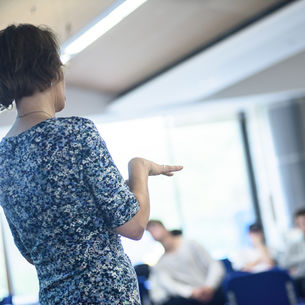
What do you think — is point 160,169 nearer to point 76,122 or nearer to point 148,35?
point 76,122

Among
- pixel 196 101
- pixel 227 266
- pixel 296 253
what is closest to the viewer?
pixel 227 266

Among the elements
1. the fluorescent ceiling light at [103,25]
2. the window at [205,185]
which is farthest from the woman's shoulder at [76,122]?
the window at [205,185]

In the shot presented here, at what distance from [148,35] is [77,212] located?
15.2 ft

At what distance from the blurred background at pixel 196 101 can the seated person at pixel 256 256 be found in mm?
359

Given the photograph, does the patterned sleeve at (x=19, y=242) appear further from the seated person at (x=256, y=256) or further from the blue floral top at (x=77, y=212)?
the seated person at (x=256, y=256)

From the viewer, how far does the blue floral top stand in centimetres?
110

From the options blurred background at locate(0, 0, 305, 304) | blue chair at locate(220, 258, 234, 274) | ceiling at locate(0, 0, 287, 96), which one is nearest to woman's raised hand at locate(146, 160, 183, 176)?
blurred background at locate(0, 0, 305, 304)

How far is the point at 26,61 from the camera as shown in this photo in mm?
1147

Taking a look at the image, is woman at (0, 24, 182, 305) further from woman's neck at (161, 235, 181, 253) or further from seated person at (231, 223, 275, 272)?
seated person at (231, 223, 275, 272)

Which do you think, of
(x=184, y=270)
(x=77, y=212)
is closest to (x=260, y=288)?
(x=184, y=270)

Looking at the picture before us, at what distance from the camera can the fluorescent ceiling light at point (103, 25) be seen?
10.9 feet

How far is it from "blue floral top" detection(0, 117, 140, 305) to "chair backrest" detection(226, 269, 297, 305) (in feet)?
12.0

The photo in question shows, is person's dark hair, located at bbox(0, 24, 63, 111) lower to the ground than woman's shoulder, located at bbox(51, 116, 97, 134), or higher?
higher

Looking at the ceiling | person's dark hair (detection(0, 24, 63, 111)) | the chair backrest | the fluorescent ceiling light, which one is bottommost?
the chair backrest
